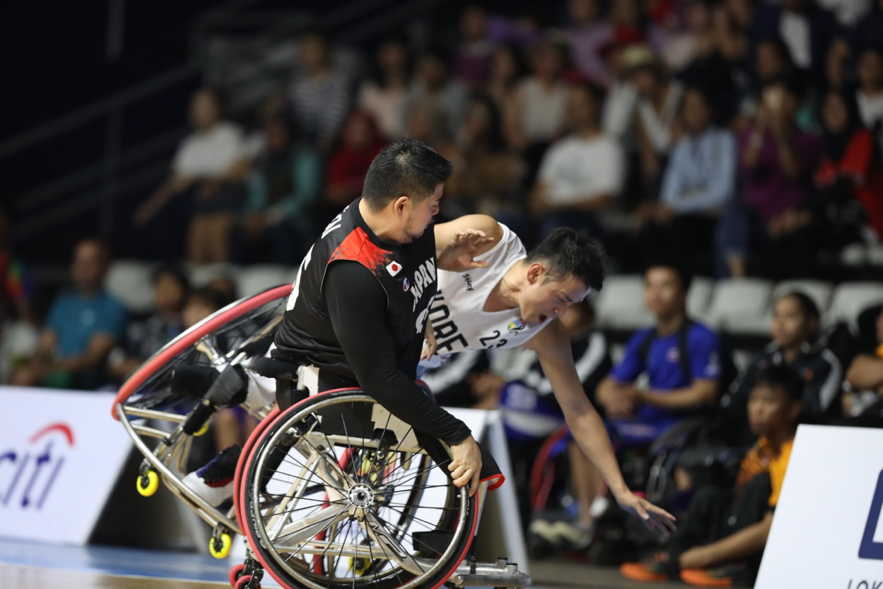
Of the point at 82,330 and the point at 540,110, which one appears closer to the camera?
the point at 82,330

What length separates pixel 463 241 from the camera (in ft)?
13.7

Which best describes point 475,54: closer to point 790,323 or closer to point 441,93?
point 441,93

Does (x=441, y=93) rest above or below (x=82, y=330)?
above

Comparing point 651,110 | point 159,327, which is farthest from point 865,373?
point 159,327

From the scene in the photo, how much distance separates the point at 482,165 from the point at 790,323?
3434 millimetres

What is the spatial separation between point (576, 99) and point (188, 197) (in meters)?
3.91

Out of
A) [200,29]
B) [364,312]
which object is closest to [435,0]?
[200,29]

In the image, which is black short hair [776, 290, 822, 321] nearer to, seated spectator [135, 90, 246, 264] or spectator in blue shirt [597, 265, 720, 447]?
spectator in blue shirt [597, 265, 720, 447]

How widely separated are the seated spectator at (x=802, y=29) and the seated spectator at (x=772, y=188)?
68 centimetres

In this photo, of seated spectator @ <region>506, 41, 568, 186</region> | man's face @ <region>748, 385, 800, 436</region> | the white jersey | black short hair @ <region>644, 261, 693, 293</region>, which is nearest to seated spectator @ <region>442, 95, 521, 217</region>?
seated spectator @ <region>506, 41, 568, 186</region>

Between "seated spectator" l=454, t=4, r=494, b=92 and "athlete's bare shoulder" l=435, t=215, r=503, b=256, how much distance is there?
5.69 meters

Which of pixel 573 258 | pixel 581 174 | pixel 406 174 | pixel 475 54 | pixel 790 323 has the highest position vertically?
pixel 475 54

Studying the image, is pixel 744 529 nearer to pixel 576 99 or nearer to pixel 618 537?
pixel 618 537

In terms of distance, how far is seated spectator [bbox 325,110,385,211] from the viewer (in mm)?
9281
